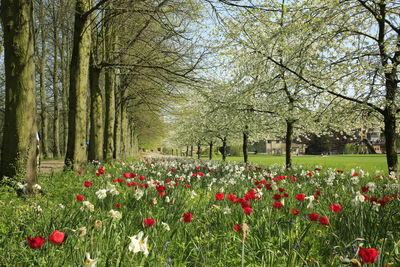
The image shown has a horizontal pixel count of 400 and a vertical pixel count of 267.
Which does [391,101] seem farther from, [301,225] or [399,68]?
[301,225]

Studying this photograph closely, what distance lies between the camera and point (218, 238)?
2.67 m

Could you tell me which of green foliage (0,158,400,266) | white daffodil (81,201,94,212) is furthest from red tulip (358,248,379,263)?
white daffodil (81,201,94,212)

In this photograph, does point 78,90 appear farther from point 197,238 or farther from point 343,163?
point 343,163

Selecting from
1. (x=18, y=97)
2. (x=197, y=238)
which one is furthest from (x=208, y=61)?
(x=197, y=238)

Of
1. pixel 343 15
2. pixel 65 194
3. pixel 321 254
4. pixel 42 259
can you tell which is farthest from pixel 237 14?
pixel 42 259

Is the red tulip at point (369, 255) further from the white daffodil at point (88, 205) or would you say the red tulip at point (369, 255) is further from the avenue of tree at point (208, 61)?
the avenue of tree at point (208, 61)

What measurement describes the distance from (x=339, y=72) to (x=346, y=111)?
1376mm

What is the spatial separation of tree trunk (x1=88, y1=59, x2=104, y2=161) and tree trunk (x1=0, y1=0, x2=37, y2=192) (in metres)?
4.78

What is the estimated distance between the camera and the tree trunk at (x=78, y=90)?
25.6ft

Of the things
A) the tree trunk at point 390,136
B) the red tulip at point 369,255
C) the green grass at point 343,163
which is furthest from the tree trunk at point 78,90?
the tree trunk at point 390,136

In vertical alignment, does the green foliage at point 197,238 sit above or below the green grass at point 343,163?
above

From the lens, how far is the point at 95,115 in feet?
33.0

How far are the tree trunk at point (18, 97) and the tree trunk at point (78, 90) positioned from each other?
264 cm

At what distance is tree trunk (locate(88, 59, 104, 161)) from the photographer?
32.7ft
